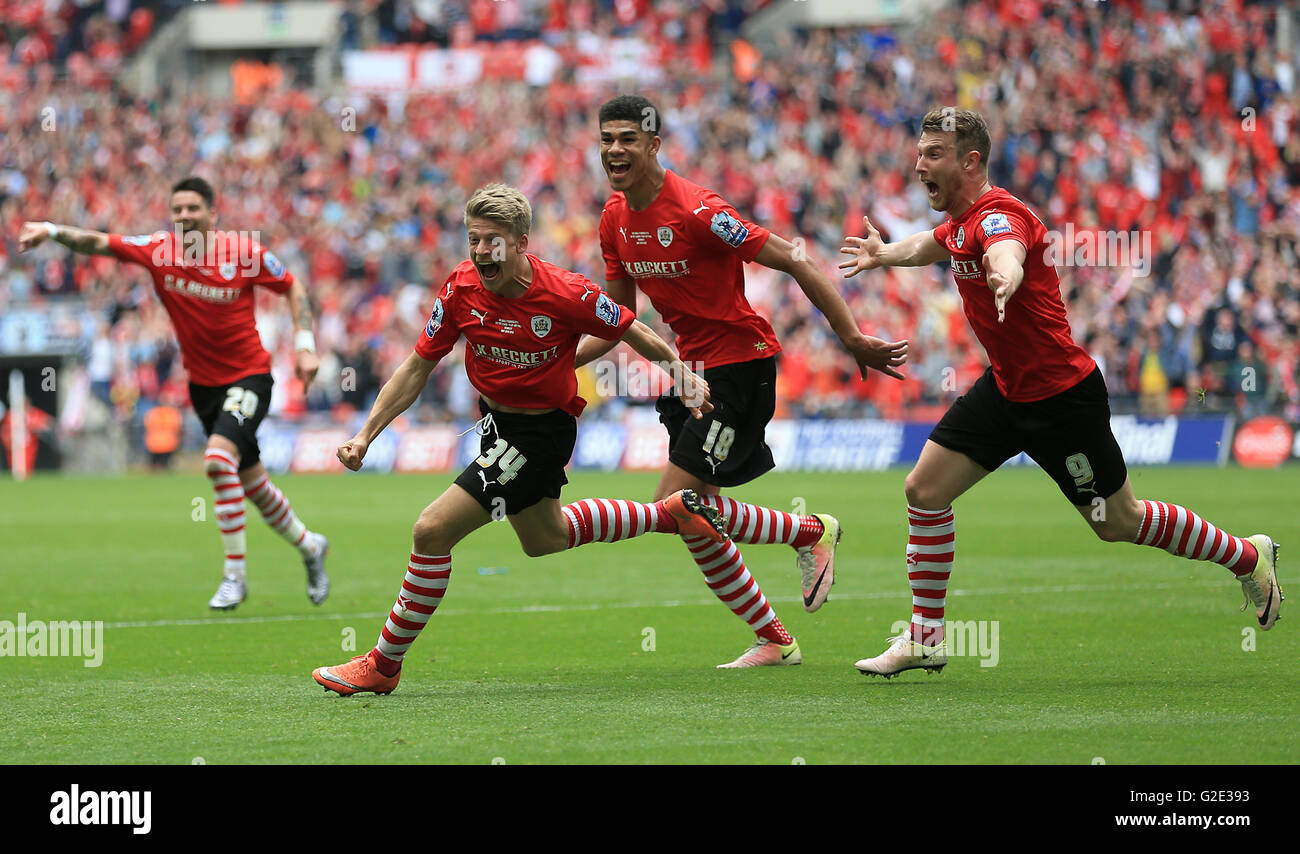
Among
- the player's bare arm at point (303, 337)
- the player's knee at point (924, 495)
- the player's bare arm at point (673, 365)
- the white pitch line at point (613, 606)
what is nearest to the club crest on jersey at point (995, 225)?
the player's knee at point (924, 495)

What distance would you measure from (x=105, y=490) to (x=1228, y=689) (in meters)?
20.4

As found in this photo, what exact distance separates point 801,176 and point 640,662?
76.9 ft

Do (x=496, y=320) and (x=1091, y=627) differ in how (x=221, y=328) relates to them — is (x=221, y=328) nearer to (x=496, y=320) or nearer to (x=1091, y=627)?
(x=496, y=320)

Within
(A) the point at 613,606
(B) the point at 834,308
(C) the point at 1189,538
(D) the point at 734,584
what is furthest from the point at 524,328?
(A) the point at 613,606

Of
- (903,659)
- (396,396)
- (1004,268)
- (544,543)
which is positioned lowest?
(903,659)

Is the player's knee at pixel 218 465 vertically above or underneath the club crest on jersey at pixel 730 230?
underneath

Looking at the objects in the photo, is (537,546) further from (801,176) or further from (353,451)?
(801,176)

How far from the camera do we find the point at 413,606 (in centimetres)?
757

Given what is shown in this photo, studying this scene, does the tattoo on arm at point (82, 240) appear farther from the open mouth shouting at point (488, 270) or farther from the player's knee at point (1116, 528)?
the player's knee at point (1116, 528)

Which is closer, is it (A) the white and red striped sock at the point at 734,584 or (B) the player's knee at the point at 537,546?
(B) the player's knee at the point at 537,546

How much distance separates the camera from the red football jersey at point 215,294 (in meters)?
11.8

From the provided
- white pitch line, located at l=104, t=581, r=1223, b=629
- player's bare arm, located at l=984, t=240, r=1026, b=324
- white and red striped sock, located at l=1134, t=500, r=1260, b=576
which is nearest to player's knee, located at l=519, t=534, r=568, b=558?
player's bare arm, located at l=984, t=240, r=1026, b=324

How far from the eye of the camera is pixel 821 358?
2831 cm
